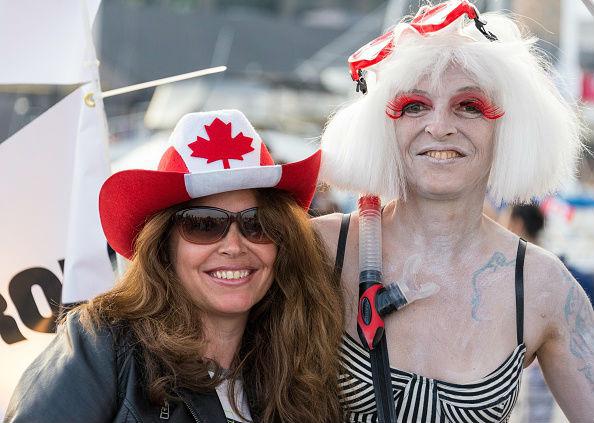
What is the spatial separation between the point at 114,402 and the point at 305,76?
50.1ft

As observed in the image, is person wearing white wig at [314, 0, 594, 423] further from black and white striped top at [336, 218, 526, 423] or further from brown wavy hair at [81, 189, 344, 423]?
brown wavy hair at [81, 189, 344, 423]

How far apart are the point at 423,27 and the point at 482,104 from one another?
289mm

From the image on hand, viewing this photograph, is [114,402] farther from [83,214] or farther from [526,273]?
[526,273]

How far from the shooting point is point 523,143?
2609 millimetres

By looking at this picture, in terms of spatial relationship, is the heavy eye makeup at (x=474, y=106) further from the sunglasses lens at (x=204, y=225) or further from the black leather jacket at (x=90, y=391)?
the black leather jacket at (x=90, y=391)

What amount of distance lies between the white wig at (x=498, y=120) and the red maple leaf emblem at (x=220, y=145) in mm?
457

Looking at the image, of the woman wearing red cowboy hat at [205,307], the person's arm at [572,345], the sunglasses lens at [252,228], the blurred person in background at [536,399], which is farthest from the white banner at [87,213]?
the blurred person in background at [536,399]

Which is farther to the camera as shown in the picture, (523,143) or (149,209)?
(523,143)

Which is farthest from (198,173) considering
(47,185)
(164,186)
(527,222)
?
(527,222)

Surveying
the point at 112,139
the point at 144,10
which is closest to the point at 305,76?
the point at 112,139

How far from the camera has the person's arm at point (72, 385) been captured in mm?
2082

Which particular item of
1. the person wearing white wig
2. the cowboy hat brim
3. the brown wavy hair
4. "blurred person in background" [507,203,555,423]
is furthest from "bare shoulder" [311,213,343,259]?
"blurred person in background" [507,203,555,423]

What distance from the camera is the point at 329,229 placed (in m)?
2.81

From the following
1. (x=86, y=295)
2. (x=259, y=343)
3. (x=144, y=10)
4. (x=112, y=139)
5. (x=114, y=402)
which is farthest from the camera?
(x=144, y=10)
